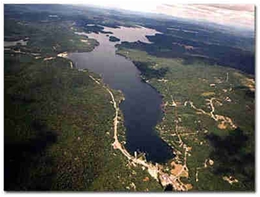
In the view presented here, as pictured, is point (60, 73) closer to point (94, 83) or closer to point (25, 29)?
point (94, 83)

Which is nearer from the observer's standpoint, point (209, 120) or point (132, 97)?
point (209, 120)

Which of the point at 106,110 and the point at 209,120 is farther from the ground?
the point at 209,120

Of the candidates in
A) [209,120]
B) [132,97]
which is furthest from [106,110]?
[209,120]

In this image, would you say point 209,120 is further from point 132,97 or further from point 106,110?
point 106,110

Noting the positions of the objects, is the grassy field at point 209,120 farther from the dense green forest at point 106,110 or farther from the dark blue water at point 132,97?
the dark blue water at point 132,97

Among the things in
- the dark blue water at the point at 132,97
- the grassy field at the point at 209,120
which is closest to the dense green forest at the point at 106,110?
the grassy field at the point at 209,120

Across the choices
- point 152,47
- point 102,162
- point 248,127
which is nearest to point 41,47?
point 152,47

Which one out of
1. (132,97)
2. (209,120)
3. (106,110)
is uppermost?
(209,120)

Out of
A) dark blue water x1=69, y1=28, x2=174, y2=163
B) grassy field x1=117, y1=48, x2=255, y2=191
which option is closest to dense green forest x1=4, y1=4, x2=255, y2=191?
grassy field x1=117, y1=48, x2=255, y2=191
